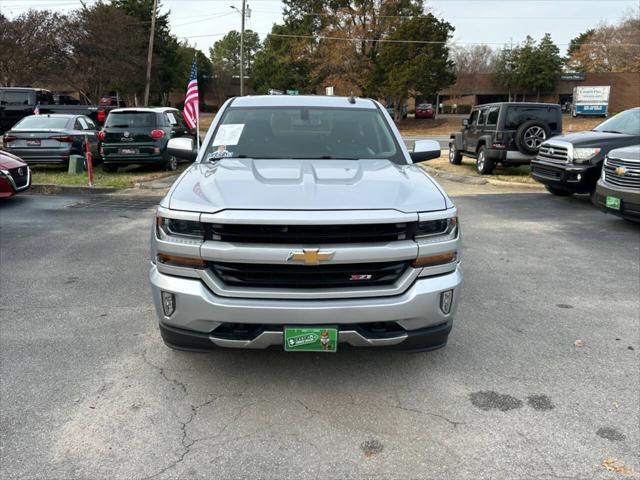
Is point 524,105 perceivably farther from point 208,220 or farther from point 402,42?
point 402,42

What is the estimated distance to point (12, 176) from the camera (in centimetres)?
960

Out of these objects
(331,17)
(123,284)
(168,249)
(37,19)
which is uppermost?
(331,17)

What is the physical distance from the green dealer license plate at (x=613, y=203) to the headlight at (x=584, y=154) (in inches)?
88.1

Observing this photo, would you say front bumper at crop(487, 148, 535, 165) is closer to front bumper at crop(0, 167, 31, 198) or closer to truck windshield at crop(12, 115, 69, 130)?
front bumper at crop(0, 167, 31, 198)

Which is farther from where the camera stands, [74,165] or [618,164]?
[74,165]

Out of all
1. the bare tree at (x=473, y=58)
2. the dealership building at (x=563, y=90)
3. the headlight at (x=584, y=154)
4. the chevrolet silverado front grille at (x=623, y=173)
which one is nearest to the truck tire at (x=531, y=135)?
the headlight at (x=584, y=154)

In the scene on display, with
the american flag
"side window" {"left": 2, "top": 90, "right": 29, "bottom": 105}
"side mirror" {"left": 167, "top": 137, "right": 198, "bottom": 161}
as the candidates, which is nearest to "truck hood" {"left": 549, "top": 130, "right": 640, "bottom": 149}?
"side mirror" {"left": 167, "top": 137, "right": 198, "bottom": 161}

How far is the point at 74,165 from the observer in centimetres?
1345

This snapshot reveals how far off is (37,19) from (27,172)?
24.8m

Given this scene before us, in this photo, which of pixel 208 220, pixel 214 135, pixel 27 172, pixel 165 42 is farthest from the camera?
pixel 165 42

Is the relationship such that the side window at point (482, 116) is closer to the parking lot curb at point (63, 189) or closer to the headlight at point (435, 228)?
the parking lot curb at point (63, 189)

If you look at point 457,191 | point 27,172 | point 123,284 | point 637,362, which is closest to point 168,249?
point 123,284

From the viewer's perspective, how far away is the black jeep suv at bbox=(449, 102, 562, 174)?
45.3 feet

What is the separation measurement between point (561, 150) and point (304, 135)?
25.0 ft
